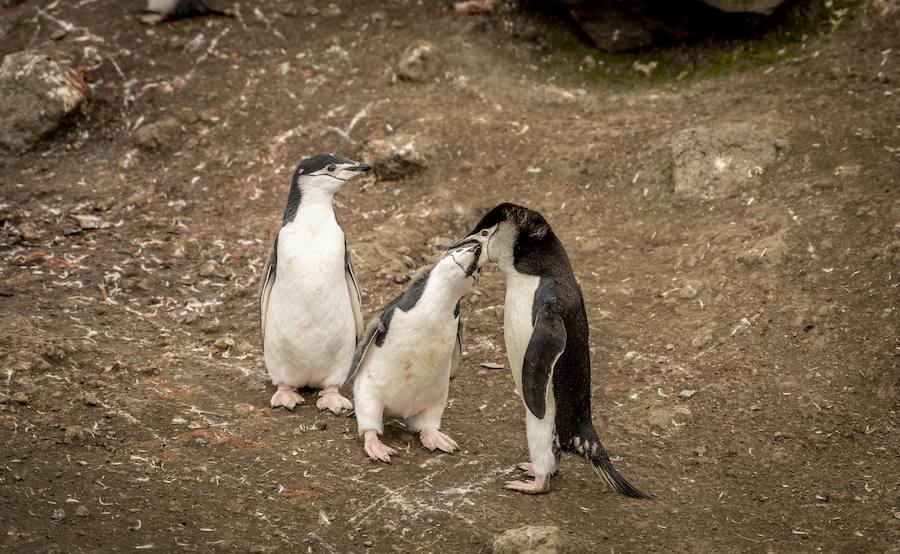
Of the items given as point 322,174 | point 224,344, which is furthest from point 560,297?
point 224,344

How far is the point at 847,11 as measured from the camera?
8.16 m

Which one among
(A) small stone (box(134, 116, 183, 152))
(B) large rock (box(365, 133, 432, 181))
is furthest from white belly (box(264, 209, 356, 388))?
(A) small stone (box(134, 116, 183, 152))

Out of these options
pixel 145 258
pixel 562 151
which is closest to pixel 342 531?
pixel 145 258

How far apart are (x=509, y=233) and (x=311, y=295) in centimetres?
127

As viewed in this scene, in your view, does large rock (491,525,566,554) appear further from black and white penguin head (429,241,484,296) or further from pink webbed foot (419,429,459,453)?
black and white penguin head (429,241,484,296)

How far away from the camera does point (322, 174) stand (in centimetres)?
545

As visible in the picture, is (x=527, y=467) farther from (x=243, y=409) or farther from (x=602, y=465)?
(x=243, y=409)

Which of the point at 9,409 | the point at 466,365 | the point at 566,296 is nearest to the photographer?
the point at 566,296

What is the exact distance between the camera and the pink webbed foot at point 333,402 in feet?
17.6

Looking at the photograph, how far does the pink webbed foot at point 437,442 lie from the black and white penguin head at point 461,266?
31.8 inches

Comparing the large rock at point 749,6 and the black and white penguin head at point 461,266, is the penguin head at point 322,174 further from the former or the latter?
the large rock at point 749,6

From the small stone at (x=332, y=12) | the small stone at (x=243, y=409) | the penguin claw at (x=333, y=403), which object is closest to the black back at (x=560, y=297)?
the penguin claw at (x=333, y=403)

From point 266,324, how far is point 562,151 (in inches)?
126

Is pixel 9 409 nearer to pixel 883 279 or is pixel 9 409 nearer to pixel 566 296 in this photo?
pixel 566 296
